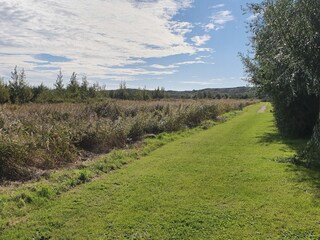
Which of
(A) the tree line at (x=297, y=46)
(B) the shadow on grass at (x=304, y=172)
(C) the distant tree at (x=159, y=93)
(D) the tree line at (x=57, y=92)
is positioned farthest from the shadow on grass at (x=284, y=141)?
(C) the distant tree at (x=159, y=93)

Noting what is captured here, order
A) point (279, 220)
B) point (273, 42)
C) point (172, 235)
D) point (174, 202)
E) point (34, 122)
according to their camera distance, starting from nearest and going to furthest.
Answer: point (172, 235), point (279, 220), point (174, 202), point (273, 42), point (34, 122)

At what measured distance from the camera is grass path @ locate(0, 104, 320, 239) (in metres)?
5.52

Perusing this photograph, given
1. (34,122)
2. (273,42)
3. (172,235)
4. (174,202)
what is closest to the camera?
(172,235)

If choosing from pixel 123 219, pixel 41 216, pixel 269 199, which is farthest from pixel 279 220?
pixel 41 216

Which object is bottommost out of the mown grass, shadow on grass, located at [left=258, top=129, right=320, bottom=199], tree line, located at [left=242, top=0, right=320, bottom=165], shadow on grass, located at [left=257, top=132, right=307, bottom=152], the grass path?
the grass path

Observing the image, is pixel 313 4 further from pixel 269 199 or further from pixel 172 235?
pixel 172 235

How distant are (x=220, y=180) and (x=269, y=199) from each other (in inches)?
72.1

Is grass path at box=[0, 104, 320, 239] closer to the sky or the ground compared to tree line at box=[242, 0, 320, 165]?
closer to the ground

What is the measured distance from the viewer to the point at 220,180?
884 cm

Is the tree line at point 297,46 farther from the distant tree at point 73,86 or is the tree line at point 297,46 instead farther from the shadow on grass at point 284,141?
the distant tree at point 73,86

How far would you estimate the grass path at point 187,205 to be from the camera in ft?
18.1

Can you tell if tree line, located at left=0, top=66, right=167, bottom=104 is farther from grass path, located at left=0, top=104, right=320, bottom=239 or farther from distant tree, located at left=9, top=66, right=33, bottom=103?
grass path, located at left=0, top=104, right=320, bottom=239

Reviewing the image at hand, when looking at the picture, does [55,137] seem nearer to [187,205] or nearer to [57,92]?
[187,205]

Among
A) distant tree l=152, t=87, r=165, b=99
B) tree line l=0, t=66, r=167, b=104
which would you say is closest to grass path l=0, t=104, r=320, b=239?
tree line l=0, t=66, r=167, b=104
